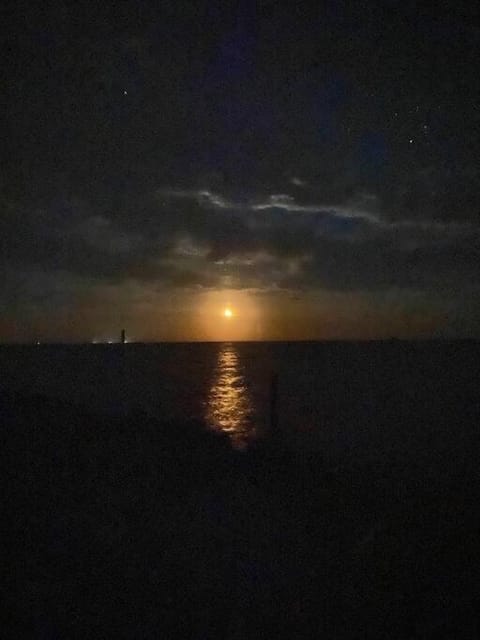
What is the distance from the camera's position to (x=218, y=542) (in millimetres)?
9609

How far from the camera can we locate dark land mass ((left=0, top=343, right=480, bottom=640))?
670cm

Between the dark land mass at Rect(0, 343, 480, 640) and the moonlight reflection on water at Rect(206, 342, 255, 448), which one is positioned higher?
the dark land mass at Rect(0, 343, 480, 640)

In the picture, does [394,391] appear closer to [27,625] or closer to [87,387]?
[87,387]

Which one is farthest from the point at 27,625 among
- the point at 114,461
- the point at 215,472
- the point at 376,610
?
the point at 215,472

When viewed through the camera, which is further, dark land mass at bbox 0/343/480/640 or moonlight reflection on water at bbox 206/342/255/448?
moonlight reflection on water at bbox 206/342/255/448

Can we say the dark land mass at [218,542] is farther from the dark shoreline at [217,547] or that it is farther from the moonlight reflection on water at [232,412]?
the moonlight reflection on water at [232,412]

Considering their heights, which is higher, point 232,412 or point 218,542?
point 218,542

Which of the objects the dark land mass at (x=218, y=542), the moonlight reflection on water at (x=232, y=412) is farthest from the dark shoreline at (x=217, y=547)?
the moonlight reflection on water at (x=232, y=412)

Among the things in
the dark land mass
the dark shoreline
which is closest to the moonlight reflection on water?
the dark land mass

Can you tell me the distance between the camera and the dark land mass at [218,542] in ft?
22.0

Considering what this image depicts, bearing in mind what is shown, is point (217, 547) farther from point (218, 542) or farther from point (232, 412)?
point (232, 412)

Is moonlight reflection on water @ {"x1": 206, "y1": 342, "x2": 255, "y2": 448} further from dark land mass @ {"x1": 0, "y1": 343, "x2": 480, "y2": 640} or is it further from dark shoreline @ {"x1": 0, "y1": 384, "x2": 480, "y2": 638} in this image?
dark shoreline @ {"x1": 0, "y1": 384, "x2": 480, "y2": 638}

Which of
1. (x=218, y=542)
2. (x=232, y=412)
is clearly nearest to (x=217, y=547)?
(x=218, y=542)

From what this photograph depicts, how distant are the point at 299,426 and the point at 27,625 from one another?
1125 inches
